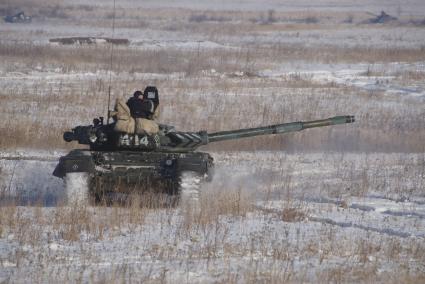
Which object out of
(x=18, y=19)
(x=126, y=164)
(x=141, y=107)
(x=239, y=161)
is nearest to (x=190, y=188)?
(x=126, y=164)

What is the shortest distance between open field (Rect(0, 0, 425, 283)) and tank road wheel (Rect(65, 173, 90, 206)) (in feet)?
1.29

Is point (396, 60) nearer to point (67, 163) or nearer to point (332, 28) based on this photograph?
point (332, 28)

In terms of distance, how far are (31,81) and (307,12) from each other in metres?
46.3

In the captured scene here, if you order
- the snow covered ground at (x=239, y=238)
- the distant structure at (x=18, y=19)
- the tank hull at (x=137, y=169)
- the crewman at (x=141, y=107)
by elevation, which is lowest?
the snow covered ground at (x=239, y=238)

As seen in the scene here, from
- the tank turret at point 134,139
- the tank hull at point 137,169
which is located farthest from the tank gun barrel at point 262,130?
the tank hull at point 137,169

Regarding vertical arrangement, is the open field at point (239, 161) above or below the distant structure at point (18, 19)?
below

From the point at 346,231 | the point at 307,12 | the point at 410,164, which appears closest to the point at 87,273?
the point at 346,231

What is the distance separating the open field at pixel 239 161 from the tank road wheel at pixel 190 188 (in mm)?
184

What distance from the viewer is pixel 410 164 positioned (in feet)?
59.8

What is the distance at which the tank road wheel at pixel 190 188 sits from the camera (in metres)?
13.3

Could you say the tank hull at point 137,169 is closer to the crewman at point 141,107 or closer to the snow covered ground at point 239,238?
the snow covered ground at point 239,238

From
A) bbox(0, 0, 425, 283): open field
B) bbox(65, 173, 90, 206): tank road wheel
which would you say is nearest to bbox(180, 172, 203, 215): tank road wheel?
bbox(0, 0, 425, 283): open field

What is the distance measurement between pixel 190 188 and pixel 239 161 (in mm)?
5267

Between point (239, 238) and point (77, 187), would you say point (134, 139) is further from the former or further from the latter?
point (239, 238)
